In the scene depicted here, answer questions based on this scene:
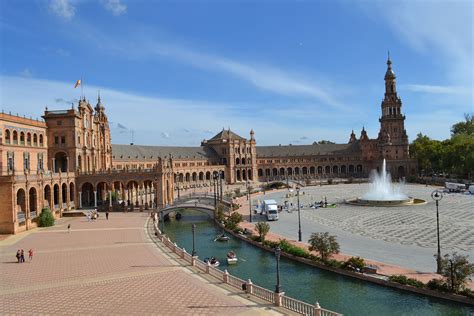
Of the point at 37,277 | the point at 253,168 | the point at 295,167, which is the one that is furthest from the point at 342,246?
the point at 295,167

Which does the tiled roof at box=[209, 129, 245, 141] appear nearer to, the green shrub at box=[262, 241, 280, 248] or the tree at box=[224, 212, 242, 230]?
the tree at box=[224, 212, 242, 230]

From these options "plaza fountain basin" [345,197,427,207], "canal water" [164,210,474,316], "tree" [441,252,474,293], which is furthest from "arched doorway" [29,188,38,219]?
"plaza fountain basin" [345,197,427,207]

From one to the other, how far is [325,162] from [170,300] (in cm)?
13054

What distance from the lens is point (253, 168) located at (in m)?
140

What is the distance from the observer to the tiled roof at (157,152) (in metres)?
110

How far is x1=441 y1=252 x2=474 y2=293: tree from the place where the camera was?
2517 centimetres

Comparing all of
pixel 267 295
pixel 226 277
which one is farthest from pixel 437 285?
pixel 226 277

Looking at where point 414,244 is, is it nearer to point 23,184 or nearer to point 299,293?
point 299,293

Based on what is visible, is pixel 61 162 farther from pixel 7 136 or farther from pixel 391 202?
pixel 391 202

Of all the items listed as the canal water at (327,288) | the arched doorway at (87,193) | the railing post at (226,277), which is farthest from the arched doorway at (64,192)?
the railing post at (226,277)

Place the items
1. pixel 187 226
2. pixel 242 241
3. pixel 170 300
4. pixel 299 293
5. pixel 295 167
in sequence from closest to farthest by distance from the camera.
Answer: pixel 170 300
pixel 299 293
pixel 242 241
pixel 187 226
pixel 295 167

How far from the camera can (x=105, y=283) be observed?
91.5 ft

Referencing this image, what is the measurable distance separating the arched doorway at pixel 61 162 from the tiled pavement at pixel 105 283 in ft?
105

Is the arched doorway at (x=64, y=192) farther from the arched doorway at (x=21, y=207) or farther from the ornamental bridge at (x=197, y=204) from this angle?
the ornamental bridge at (x=197, y=204)
